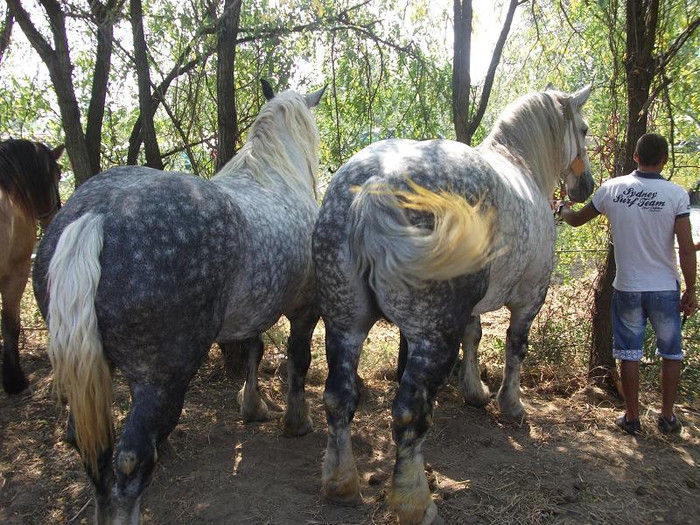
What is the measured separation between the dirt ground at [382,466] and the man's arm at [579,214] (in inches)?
55.0

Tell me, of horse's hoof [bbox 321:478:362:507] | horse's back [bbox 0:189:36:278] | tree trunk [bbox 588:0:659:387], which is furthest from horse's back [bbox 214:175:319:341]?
tree trunk [bbox 588:0:659:387]

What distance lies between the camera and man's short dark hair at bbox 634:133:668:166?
3.39 metres

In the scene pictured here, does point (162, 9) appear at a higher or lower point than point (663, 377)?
higher

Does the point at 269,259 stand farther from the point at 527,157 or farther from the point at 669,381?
the point at 669,381

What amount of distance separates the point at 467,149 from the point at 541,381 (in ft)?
8.37

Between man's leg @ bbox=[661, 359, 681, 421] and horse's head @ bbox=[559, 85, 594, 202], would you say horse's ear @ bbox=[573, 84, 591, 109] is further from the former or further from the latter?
man's leg @ bbox=[661, 359, 681, 421]

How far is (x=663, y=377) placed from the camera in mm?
3518

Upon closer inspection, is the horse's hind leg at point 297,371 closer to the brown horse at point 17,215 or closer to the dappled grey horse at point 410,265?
the dappled grey horse at point 410,265

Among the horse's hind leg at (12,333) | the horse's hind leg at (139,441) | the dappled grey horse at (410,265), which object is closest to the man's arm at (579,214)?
the dappled grey horse at (410,265)

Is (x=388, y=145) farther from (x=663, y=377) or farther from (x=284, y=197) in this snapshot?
(x=663, y=377)

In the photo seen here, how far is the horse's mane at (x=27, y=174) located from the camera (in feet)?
13.1

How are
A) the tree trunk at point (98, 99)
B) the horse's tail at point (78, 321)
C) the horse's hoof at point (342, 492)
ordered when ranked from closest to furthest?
the horse's tail at point (78, 321) → the horse's hoof at point (342, 492) → the tree trunk at point (98, 99)

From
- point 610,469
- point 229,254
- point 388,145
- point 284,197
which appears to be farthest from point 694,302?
point 229,254

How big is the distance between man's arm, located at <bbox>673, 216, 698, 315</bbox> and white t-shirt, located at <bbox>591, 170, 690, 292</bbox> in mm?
39
